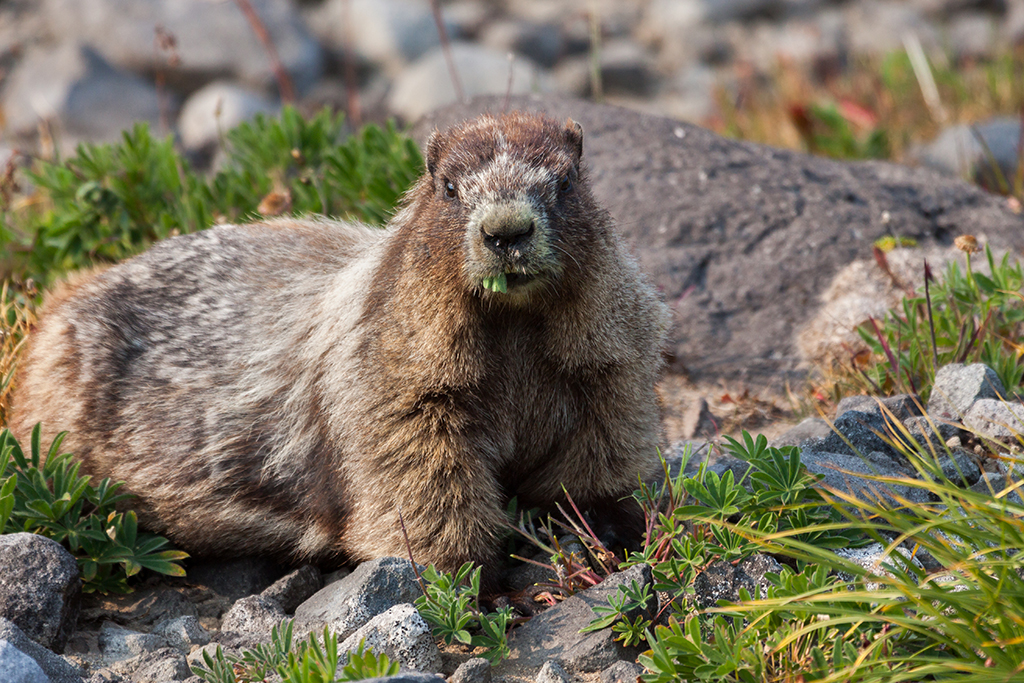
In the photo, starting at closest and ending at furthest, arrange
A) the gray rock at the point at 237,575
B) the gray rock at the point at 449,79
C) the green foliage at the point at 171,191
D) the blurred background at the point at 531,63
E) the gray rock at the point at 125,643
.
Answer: the gray rock at the point at 125,643, the gray rock at the point at 237,575, the green foliage at the point at 171,191, the blurred background at the point at 531,63, the gray rock at the point at 449,79

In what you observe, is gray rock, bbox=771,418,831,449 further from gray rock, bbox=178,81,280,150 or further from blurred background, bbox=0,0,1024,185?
gray rock, bbox=178,81,280,150

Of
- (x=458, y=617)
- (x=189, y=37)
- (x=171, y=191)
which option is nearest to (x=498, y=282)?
(x=458, y=617)

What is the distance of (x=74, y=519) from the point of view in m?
4.35

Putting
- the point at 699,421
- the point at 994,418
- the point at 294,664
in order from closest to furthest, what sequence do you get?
the point at 294,664 < the point at 994,418 < the point at 699,421

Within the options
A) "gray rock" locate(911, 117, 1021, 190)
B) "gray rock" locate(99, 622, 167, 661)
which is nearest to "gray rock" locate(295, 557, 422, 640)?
"gray rock" locate(99, 622, 167, 661)

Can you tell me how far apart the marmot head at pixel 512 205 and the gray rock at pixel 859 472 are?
1.37m

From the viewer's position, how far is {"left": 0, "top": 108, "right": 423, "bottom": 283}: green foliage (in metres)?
6.76

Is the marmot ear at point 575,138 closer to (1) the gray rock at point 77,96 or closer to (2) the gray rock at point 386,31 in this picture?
(1) the gray rock at point 77,96

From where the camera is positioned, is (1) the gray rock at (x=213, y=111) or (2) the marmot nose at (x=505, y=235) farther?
(1) the gray rock at (x=213, y=111)

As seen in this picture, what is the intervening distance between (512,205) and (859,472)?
6.38 feet

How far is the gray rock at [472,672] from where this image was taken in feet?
11.1

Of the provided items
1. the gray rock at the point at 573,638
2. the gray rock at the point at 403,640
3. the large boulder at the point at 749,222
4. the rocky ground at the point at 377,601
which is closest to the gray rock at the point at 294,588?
the rocky ground at the point at 377,601

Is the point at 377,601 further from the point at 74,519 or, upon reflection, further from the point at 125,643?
the point at 74,519

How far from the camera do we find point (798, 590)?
3158 mm
